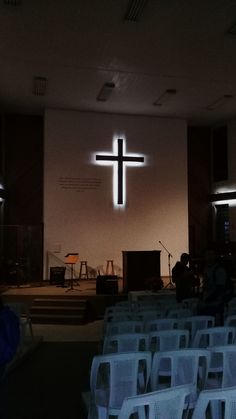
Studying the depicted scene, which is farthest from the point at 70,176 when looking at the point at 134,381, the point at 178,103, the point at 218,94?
the point at 134,381

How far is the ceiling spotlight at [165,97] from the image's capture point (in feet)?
38.1

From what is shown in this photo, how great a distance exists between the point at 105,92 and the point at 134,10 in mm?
4409

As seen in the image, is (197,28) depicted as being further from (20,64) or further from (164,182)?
(164,182)

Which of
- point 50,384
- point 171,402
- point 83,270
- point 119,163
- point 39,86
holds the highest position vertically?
point 39,86

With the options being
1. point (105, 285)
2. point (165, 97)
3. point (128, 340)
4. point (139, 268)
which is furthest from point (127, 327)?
point (165, 97)

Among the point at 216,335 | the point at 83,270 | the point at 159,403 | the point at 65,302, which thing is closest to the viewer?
the point at 159,403

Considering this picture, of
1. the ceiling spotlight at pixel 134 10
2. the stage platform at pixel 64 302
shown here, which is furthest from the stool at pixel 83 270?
the ceiling spotlight at pixel 134 10

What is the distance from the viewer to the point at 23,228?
12.4m

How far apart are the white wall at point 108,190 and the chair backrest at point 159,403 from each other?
11.3 meters

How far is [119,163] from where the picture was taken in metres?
13.4

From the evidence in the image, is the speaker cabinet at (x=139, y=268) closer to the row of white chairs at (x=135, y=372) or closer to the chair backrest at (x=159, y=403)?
the row of white chairs at (x=135, y=372)

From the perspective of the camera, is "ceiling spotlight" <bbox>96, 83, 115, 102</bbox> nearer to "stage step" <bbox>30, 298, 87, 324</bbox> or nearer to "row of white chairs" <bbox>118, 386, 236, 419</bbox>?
"stage step" <bbox>30, 298, 87, 324</bbox>

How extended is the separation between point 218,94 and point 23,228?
22.8 feet

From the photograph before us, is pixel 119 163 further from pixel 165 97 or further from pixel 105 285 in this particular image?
pixel 105 285
